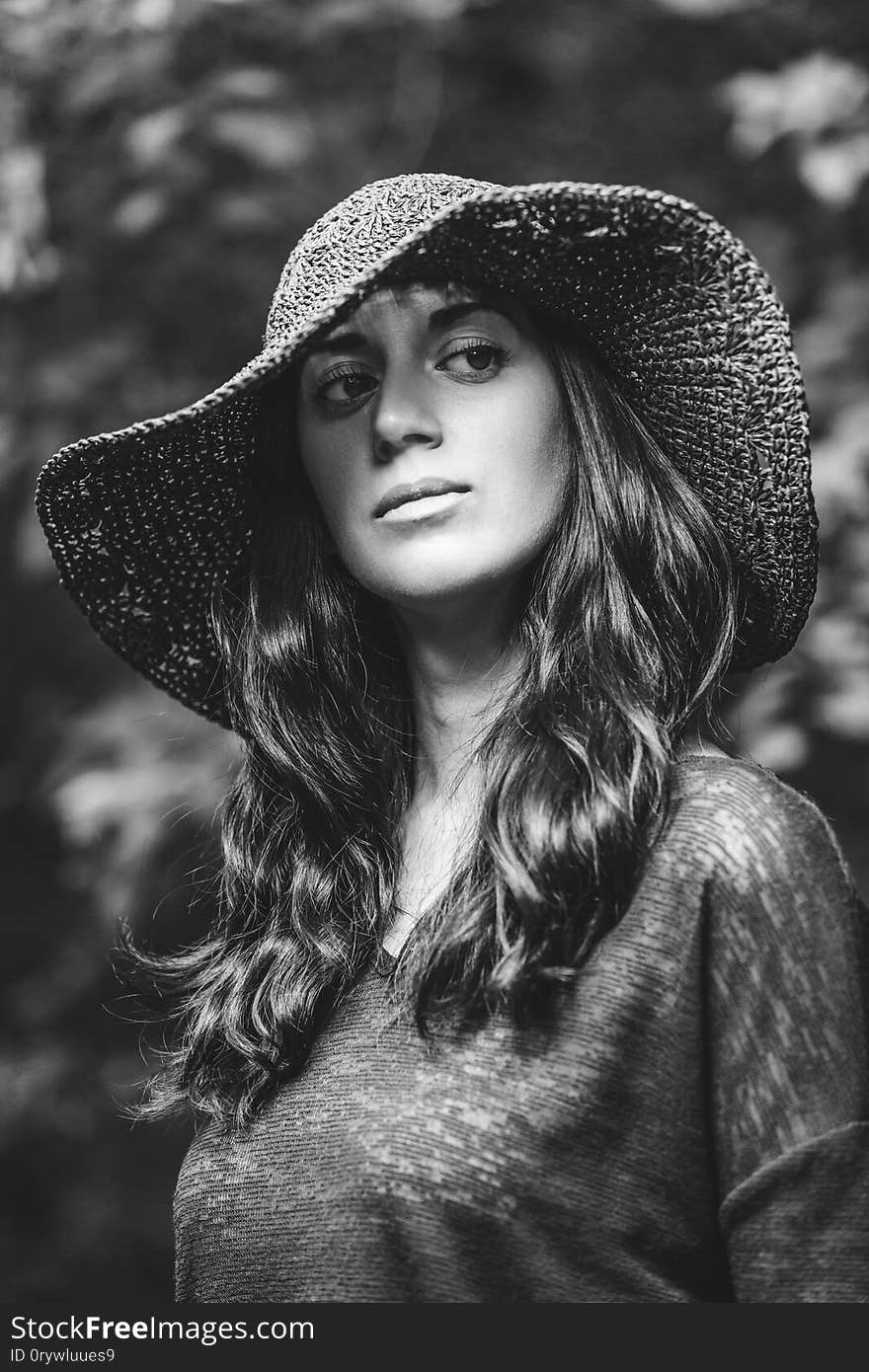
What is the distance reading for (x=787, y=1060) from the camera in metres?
1.17

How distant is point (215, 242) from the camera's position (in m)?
2.84

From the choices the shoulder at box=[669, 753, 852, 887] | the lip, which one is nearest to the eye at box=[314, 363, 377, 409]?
the lip

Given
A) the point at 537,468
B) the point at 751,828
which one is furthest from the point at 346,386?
the point at 751,828

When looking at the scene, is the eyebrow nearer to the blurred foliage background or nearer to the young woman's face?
the young woman's face

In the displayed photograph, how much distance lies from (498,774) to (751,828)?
0.84 feet

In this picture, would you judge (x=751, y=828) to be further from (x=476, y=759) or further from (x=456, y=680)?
(x=456, y=680)

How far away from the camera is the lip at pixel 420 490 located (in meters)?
A: 1.41

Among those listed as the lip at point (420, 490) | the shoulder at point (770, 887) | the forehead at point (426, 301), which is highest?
the forehead at point (426, 301)

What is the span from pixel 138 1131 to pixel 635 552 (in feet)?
8.13

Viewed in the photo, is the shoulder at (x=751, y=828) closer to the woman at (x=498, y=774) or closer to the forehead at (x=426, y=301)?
the woman at (x=498, y=774)

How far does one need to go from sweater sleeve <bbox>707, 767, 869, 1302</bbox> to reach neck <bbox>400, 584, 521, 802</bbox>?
0.35 m

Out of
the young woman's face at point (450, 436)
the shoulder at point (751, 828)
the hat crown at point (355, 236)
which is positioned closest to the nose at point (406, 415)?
the young woman's face at point (450, 436)

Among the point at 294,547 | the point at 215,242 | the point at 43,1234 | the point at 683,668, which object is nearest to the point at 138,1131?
the point at 43,1234

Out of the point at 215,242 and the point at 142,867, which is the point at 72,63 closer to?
the point at 215,242
